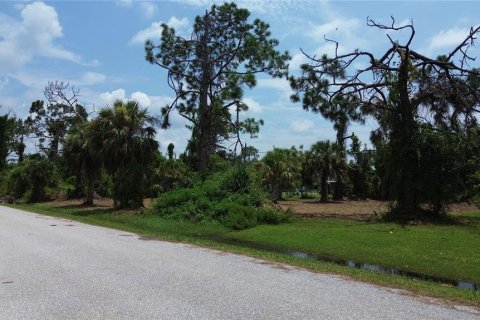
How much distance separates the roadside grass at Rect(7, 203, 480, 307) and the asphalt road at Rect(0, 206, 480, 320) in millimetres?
1146

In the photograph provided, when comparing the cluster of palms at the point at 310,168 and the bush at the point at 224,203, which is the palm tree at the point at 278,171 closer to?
the cluster of palms at the point at 310,168

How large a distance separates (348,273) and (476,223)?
12552 millimetres

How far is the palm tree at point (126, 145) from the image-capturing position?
29.5 meters

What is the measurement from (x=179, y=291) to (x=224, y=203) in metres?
16.0

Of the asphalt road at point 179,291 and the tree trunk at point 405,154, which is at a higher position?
the tree trunk at point 405,154

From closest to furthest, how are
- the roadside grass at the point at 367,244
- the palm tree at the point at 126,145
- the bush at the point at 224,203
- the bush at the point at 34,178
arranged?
the roadside grass at the point at 367,244 < the bush at the point at 224,203 < the palm tree at the point at 126,145 < the bush at the point at 34,178

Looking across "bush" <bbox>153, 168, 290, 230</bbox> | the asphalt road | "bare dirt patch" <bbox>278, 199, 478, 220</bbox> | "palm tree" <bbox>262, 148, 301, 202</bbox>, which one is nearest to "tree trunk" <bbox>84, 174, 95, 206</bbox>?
"bush" <bbox>153, 168, 290, 230</bbox>

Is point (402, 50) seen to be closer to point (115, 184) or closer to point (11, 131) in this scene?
point (115, 184)

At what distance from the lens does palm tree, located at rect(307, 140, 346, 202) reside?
157ft

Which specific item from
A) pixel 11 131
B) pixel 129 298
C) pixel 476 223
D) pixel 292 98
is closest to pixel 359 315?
pixel 129 298

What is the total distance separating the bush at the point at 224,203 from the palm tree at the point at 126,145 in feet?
11.6

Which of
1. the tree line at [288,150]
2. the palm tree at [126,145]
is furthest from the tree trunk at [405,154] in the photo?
the palm tree at [126,145]

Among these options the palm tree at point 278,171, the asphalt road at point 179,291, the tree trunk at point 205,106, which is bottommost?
the asphalt road at point 179,291

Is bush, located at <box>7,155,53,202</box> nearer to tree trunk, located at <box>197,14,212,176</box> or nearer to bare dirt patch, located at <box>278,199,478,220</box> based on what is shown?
tree trunk, located at <box>197,14,212,176</box>
